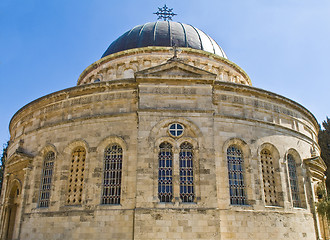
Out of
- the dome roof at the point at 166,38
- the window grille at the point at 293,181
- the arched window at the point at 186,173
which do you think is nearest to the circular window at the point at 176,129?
the arched window at the point at 186,173

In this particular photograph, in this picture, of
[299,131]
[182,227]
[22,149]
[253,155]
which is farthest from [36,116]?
[299,131]

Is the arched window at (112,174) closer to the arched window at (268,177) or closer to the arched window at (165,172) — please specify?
the arched window at (165,172)

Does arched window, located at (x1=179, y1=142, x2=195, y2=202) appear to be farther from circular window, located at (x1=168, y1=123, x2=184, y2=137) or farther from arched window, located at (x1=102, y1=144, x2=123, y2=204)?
arched window, located at (x1=102, y1=144, x2=123, y2=204)

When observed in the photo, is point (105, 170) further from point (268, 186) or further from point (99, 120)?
point (268, 186)

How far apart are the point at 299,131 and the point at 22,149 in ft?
52.5

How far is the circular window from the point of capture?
13977 millimetres

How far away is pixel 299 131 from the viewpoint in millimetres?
17703

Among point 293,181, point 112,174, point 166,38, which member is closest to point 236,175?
point 293,181

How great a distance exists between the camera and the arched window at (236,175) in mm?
14062

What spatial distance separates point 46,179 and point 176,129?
23.6ft

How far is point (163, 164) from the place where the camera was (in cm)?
1362

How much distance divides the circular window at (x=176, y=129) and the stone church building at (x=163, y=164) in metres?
0.05

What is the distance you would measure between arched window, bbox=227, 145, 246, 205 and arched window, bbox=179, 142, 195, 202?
205cm

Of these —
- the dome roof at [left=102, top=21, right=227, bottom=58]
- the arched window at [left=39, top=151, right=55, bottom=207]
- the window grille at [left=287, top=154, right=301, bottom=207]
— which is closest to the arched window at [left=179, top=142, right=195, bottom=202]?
the window grille at [left=287, top=154, right=301, bottom=207]
